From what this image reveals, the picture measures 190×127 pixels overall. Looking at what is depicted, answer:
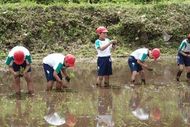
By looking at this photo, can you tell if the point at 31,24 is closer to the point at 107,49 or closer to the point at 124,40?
the point at 124,40

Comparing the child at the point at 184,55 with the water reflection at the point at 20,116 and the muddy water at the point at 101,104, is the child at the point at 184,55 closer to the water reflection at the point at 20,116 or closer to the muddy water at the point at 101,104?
the muddy water at the point at 101,104

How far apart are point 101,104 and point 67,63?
146 centimetres

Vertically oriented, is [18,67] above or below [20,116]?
above

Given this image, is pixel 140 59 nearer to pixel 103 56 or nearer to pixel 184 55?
pixel 103 56

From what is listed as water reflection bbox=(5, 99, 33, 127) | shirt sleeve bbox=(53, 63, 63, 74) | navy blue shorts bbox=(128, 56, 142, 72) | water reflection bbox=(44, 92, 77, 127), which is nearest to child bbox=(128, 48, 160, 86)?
navy blue shorts bbox=(128, 56, 142, 72)

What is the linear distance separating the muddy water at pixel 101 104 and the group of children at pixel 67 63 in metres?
0.33

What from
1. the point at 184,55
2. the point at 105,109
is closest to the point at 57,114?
the point at 105,109

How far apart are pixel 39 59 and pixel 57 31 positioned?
7.71 ft

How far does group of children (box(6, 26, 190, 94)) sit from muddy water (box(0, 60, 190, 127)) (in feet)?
1.07

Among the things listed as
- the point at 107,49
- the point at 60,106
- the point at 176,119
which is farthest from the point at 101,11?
the point at 176,119

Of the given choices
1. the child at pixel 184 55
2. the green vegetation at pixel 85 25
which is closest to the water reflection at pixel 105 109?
the child at pixel 184 55

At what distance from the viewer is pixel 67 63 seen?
38.4 ft

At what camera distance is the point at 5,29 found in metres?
19.0

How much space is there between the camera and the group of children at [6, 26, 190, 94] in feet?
38.0
